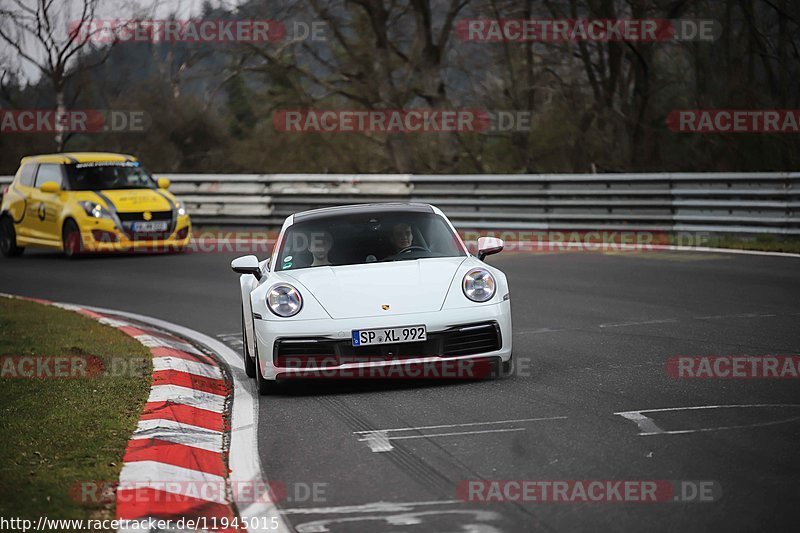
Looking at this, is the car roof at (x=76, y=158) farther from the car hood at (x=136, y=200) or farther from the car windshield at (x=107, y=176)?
the car hood at (x=136, y=200)

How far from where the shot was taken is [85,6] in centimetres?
2784

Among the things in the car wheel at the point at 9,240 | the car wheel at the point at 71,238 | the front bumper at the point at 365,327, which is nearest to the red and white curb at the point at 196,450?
the front bumper at the point at 365,327

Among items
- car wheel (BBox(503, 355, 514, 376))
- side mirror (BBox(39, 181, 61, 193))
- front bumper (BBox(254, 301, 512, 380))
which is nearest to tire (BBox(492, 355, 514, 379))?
car wheel (BBox(503, 355, 514, 376))

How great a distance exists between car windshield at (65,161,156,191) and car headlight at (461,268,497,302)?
13.3m

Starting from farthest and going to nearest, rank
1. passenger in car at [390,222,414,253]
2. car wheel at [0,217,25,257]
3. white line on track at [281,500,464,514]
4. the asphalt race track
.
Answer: car wheel at [0,217,25,257]
passenger in car at [390,222,414,253]
white line on track at [281,500,464,514]
the asphalt race track

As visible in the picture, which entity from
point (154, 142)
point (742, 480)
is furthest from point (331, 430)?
point (154, 142)

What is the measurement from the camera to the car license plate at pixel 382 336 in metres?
7.57

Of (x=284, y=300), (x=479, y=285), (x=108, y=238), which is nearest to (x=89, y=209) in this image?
(x=108, y=238)

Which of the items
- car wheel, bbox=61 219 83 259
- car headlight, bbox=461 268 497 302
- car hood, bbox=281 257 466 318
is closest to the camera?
car hood, bbox=281 257 466 318

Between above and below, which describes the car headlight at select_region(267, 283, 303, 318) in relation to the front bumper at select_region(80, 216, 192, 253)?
above

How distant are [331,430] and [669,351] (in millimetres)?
3207

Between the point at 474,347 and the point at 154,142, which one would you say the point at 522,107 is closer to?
the point at 154,142

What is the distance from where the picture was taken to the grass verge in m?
A: 5.02

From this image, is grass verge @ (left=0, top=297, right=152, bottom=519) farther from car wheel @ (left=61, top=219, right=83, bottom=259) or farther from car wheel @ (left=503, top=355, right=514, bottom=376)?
car wheel @ (left=61, top=219, right=83, bottom=259)
